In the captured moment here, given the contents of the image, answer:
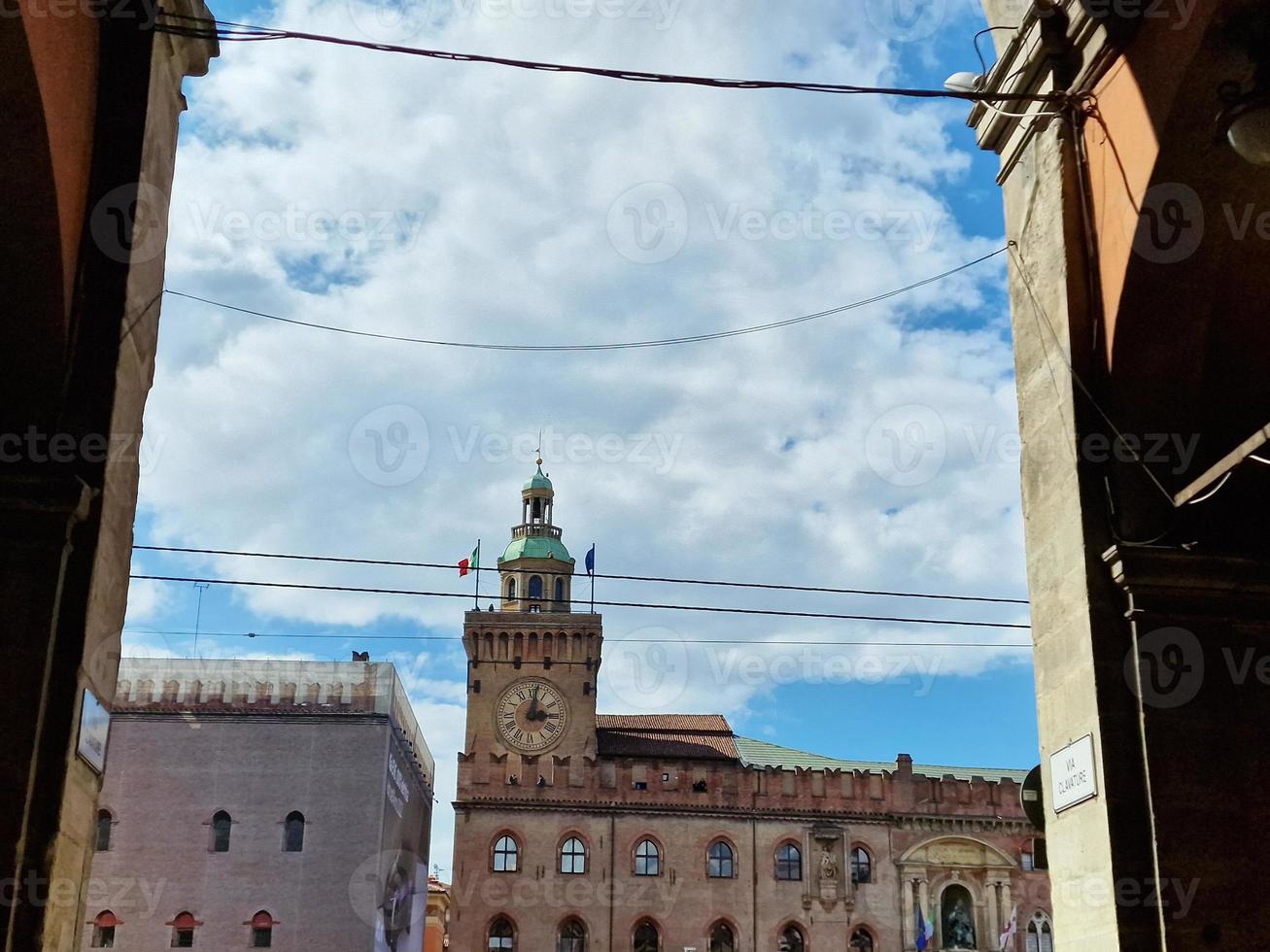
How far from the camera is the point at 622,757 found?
5253cm

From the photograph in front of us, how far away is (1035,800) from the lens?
8203 mm

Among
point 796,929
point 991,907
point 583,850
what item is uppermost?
point 583,850

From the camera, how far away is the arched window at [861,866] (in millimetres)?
51188

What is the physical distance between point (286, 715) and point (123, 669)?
17.7ft

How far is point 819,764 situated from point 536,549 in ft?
48.1

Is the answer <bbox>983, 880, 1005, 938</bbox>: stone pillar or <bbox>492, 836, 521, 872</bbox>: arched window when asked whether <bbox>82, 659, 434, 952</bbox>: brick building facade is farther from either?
<bbox>983, 880, 1005, 938</bbox>: stone pillar

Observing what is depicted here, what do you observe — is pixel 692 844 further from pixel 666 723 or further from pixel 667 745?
pixel 666 723

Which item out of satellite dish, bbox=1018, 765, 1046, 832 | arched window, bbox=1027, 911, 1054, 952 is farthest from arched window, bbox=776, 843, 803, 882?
satellite dish, bbox=1018, 765, 1046, 832

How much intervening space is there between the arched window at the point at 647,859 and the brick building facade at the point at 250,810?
30.2 ft

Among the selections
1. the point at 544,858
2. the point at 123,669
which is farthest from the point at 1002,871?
the point at 123,669

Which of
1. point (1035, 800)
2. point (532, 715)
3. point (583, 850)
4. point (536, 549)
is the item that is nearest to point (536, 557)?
point (536, 549)

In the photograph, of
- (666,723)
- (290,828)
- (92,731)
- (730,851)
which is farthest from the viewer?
(666,723)

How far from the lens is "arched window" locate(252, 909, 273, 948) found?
3953 centimetres

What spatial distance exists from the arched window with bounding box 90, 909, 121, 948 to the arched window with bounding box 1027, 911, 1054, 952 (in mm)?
30701
